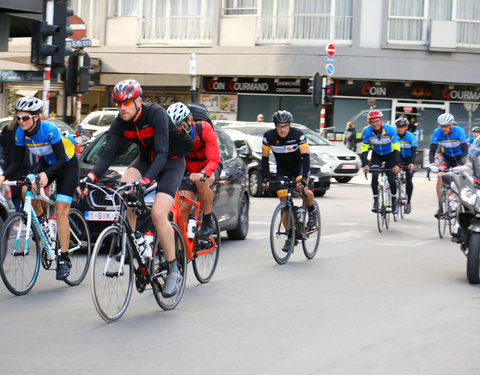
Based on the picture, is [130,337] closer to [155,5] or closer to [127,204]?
[127,204]

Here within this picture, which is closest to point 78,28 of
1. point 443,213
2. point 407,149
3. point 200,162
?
point 407,149

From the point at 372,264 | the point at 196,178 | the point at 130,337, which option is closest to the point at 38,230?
the point at 196,178

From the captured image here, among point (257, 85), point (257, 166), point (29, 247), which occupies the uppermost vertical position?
point (257, 85)

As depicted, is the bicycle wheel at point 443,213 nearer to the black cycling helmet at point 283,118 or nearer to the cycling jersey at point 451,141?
the cycling jersey at point 451,141

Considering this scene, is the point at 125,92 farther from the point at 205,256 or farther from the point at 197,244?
the point at 205,256

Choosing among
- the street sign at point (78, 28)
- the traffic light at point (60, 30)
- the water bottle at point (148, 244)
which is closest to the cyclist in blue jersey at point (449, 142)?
the traffic light at point (60, 30)

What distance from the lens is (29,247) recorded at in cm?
809

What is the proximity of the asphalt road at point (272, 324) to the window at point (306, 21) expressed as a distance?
2456 cm

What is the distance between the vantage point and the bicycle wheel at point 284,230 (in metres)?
10.5

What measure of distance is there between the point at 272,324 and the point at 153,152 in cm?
172

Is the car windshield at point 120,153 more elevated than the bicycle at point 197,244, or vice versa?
the car windshield at point 120,153

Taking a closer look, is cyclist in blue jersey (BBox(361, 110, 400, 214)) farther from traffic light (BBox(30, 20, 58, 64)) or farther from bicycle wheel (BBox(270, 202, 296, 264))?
traffic light (BBox(30, 20, 58, 64))

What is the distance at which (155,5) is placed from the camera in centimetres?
3759

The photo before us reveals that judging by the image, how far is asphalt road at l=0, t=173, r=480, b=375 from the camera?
5.73 m
